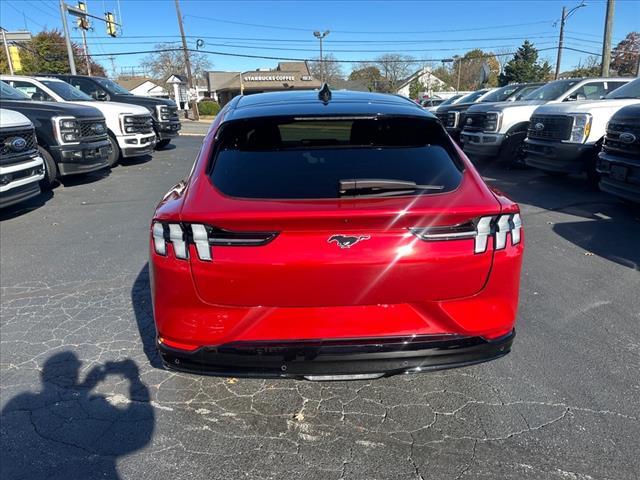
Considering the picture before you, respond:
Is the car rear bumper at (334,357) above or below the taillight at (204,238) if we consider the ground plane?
below

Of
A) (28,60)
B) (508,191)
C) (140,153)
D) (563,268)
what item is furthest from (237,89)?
(563,268)

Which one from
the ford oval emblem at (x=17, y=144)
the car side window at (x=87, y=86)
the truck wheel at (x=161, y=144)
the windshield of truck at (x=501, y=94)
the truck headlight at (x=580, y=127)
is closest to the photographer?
the ford oval emblem at (x=17, y=144)

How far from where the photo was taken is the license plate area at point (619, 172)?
563 centimetres

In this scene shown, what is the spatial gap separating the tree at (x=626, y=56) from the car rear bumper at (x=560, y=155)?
205 ft

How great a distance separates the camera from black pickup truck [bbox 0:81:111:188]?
8.06 meters

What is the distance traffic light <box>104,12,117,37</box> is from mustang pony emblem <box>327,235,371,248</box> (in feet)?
106

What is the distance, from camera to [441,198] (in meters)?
2.22

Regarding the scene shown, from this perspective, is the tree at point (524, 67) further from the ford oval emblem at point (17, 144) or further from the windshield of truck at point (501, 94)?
the ford oval emblem at point (17, 144)

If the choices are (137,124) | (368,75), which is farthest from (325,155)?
(368,75)

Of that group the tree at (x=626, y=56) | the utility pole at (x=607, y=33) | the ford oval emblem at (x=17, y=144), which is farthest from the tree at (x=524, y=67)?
the ford oval emblem at (x=17, y=144)

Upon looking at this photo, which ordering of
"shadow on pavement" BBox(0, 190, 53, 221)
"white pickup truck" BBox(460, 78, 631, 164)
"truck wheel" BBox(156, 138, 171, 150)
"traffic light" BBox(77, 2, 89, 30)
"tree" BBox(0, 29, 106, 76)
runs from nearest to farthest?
1. "shadow on pavement" BBox(0, 190, 53, 221)
2. "white pickup truck" BBox(460, 78, 631, 164)
3. "truck wheel" BBox(156, 138, 171, 150)
4. "traffic light" BBox(77, 2, 89, 30)
5. "tree" BBox(0, 29, 106, 76)

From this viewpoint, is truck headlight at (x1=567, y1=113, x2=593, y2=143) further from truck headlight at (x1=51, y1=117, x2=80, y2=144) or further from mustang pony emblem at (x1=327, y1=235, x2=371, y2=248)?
truck headlight at (x1=51, y1=117, x2=80, y2=144)

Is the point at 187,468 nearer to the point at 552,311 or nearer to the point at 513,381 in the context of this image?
the point at 513,381

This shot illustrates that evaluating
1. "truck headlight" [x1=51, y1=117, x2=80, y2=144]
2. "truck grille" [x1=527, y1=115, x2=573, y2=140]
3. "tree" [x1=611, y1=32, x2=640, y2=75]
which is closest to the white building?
"tree" [x1=611, y1=32, x2=640, y2=75]
